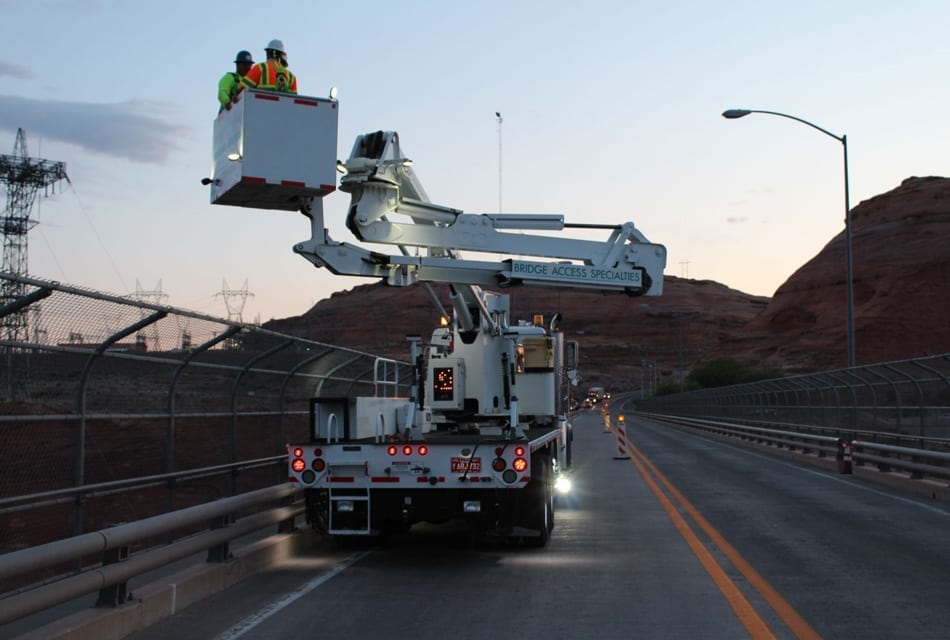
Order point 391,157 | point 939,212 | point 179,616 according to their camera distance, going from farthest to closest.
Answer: point 939,212 → point 391,157 → point 179,616

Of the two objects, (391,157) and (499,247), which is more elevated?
(391,157)

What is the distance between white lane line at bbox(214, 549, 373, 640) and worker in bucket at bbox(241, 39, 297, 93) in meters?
4.83

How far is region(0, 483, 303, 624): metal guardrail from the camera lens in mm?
6234

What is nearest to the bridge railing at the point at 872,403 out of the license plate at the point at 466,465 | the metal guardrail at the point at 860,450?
the metal guardrail at the point at 860,450

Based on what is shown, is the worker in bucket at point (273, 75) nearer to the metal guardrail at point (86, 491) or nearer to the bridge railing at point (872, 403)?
the metal guardrail at point (86, 491)

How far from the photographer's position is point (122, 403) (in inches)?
399

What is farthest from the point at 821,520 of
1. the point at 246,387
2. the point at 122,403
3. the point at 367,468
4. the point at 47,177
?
the point at 47,177

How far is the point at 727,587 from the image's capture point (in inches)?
370

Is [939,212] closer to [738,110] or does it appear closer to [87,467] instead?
[738,110]

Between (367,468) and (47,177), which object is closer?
(367,468)

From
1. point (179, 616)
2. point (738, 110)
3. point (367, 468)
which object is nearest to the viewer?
point (179, 616)

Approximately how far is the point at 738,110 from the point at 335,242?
18.0 metres

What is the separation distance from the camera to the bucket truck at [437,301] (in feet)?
34.6

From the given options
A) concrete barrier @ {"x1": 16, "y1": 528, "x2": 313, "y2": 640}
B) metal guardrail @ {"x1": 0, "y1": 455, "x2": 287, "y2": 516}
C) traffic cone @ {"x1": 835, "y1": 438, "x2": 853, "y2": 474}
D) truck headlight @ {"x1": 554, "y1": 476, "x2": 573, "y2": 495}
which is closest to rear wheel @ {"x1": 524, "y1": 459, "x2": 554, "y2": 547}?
concrete barrier @ {"x1": 16, "y1": 528, "x2": 313, "y2": 640}
